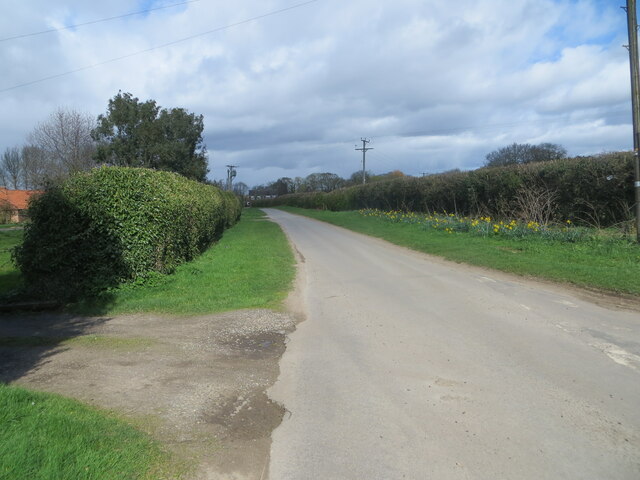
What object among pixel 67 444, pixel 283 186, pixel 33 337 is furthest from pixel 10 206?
pixel 283 186

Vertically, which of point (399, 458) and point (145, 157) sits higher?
point (145, 157)

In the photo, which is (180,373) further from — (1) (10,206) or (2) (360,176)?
(2) (360,176)

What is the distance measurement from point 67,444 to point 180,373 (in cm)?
178

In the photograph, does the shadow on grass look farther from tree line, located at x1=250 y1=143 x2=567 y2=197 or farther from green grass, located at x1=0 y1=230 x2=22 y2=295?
tree line, located at x1=250 y1=143 x2=567 y2=197

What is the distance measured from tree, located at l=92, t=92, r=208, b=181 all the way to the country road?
117 ft

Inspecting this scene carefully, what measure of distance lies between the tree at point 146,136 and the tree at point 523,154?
3001 cm

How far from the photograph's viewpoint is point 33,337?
6.30m

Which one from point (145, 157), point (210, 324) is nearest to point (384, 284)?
point (210, 324)

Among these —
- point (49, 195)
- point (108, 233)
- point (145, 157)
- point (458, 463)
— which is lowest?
point (458, 463)

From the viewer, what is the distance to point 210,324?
22.0ft

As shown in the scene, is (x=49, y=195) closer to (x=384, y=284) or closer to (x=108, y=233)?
(x=108, y=233)

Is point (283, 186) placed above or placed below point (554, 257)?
above

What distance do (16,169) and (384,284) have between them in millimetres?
70291

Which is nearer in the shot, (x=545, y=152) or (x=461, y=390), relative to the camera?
(x=461, y=390)
